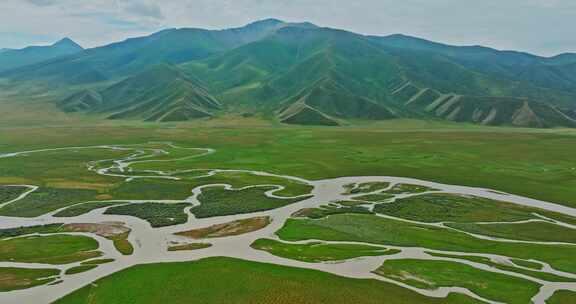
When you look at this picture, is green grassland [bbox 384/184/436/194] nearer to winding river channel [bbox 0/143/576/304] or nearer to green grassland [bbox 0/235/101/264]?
winding river channel [bbox 0/143/576/304]

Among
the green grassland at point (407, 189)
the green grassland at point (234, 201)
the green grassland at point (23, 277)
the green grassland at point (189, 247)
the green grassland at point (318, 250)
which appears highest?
the green grassland at point (407, 189)

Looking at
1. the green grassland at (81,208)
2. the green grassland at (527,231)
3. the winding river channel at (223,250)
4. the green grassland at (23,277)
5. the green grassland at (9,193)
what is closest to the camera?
A: the winding river channel at (223,250)

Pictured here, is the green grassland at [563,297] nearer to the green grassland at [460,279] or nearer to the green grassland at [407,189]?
the green grassland at [460,279]

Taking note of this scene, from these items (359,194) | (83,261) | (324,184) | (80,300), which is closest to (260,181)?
(324,184)

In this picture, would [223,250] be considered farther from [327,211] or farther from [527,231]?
[527,231]

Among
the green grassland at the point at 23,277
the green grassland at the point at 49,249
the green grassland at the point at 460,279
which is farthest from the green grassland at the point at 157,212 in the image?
the green grassland at the point at 460,279
